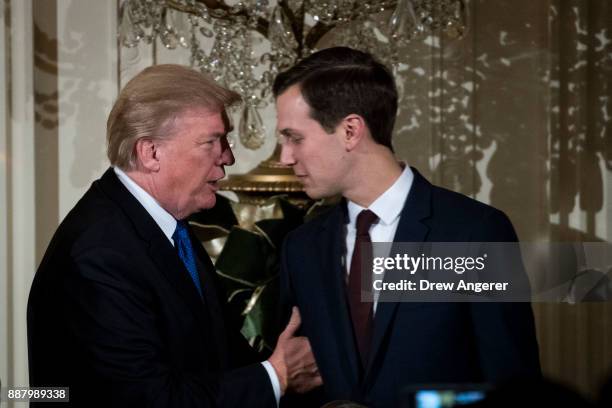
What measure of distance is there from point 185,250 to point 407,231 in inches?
20.3

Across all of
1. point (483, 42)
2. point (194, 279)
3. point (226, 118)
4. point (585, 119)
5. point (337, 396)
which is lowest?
point (337, 396)

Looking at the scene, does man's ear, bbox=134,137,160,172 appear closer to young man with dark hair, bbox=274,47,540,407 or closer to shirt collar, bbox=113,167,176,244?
shirt collar, bbox=113,167,176,244

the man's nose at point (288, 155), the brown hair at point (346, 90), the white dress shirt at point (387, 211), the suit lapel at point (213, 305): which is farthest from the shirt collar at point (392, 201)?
the suit lapel at point (213, 305)

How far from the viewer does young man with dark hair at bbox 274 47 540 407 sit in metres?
1.88

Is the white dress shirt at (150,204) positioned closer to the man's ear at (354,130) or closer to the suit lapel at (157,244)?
the suit lapel at (157,244)

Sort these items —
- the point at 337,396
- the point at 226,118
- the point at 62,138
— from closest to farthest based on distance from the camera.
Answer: the point at 337,396 < the point at 226,118 < the point at 62,138

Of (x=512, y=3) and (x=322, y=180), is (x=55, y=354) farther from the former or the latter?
(x=512, y=3)

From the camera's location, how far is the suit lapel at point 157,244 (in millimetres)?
1924

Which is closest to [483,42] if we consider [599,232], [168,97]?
[599,232]

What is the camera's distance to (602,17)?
3404mm

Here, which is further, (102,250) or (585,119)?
(585,119)

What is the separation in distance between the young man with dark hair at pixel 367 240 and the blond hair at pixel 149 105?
25 centimetres

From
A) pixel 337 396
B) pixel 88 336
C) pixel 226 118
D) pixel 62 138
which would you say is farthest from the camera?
pixel 62 138

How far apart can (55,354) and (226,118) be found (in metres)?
0.65
